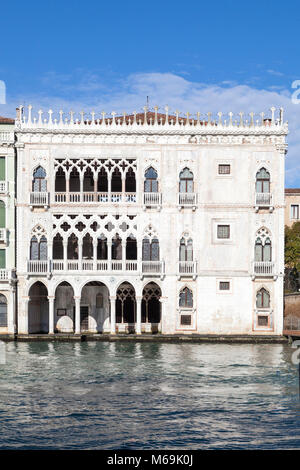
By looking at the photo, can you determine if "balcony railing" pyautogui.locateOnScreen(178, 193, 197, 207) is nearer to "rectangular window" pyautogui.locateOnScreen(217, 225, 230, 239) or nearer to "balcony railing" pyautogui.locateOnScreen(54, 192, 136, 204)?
"rectangular window" pyautogui.locateOnScreen(217, 225, 230, 239)

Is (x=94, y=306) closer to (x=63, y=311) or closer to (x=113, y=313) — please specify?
(x=63, y=311)

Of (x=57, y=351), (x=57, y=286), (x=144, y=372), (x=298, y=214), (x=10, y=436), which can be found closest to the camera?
(x=10, y=436)

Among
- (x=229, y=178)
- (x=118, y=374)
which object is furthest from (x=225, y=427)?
(x=229, y=178)

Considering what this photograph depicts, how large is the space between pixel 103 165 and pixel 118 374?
13942mm

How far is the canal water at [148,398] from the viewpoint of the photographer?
58.3 ft

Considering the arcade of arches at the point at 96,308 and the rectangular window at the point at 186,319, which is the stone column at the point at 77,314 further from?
the rectangular window at the point at 186,319

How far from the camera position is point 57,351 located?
3347 cm

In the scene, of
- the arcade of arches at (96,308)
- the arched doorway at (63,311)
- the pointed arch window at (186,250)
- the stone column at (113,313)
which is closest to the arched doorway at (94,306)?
the arcade of arches at (96,308)

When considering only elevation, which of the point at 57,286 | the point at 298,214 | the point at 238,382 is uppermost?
the point at 298,214

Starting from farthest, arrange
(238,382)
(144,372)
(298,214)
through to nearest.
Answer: (298,214), (144,372), (238,382)

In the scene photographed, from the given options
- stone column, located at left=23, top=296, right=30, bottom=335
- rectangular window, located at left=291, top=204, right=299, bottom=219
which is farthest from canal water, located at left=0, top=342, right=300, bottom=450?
rectangular window, located at left=291, top=204, right=299, bottom=219

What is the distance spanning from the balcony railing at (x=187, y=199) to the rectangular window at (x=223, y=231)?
1.92 meters

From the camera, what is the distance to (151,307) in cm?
4041

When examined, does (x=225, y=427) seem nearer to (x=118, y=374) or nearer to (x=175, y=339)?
(x=118, y=374)
